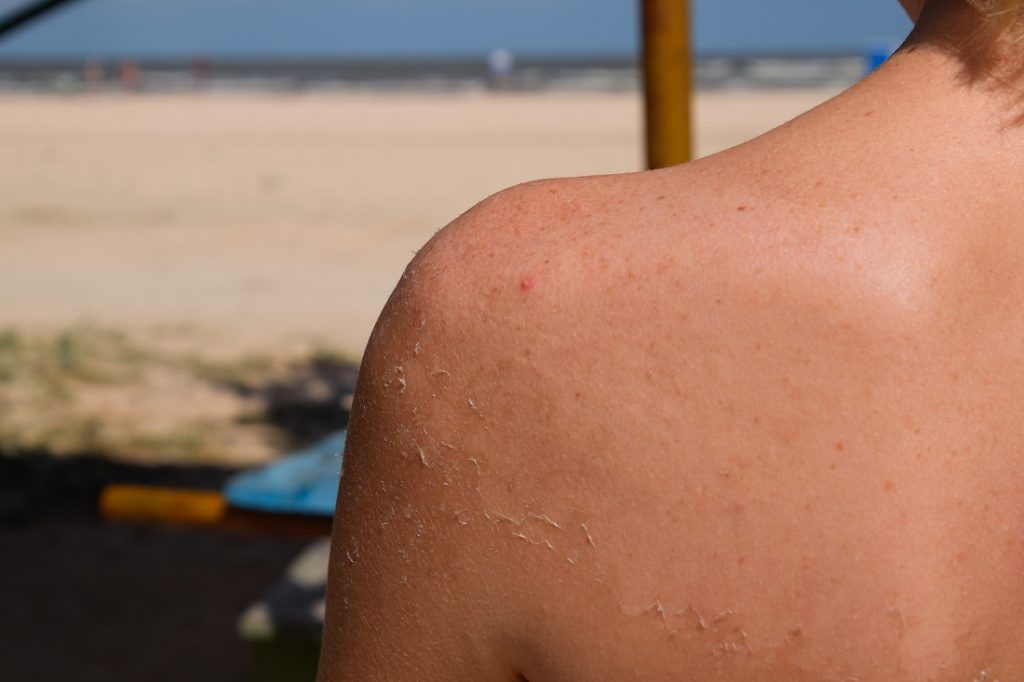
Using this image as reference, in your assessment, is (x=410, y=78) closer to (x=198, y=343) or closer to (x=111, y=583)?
(x=198, y=343)

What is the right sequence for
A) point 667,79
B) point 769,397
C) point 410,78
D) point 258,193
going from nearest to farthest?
point 769,397
point 667,79
point 258,193
point 410,78

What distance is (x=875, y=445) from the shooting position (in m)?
0.69

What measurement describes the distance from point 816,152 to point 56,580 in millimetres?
4413

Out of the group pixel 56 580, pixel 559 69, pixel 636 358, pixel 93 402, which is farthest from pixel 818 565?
pixel 559 69

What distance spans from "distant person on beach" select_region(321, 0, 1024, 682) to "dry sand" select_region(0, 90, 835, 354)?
6.72 metres

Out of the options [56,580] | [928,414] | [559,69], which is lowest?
[56,580]

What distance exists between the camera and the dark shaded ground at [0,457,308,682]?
3885 mm

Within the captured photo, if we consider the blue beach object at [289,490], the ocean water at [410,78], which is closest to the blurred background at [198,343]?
the blue beach object at [289,490]

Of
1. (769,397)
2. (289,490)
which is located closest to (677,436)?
(769,397)

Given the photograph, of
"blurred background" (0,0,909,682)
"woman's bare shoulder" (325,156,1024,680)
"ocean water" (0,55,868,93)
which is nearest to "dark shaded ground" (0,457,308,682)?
"blurred background" (0,0,909,682)

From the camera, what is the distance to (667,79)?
190 centimetres

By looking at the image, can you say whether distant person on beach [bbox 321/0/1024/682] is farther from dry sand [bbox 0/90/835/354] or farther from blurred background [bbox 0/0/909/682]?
dry sand [bbox 0/90/835/354]

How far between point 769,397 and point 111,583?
428 cm

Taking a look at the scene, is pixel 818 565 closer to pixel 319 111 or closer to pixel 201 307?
pixel 201 307
